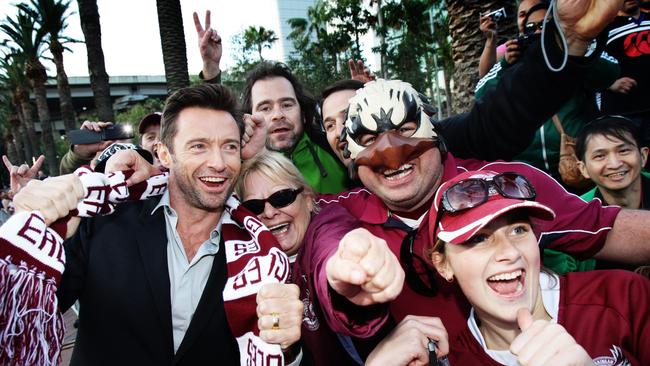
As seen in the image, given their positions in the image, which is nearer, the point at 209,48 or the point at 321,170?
the point at 321,170

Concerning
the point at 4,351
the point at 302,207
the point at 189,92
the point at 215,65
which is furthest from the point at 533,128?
the point at 215,65

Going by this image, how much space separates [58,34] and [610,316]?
948 inches

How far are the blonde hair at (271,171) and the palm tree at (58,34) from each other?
16.4m

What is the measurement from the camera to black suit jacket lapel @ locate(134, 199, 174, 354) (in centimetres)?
224

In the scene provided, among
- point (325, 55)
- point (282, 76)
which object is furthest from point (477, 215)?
point (325, 55)

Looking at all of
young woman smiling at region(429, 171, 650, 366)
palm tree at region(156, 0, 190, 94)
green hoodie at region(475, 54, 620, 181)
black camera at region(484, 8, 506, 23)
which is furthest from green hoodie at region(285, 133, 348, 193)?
palm tree at region(156, 0, 190, 94)

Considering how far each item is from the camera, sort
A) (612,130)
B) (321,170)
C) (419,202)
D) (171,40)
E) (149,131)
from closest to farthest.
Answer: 1. (419,202)
2. (612,130)
3. (321,170)
4. (149,131)
5. (171,40)

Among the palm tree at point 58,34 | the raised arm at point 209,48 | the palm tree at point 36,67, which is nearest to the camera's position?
the raised arm at point 209,48

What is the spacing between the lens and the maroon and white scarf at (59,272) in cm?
170

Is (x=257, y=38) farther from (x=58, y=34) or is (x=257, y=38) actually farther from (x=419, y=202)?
(x=419, y=202)

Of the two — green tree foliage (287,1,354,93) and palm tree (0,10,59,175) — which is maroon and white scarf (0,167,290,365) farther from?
green tree foliage (287,1,354,93)

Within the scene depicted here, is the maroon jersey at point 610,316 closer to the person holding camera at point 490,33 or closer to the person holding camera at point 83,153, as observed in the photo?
the person holding camera at point 490,33

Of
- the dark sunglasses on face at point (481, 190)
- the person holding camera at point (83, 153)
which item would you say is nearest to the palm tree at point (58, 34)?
the person holding camera at point (83, 153)

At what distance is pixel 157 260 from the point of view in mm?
2355
